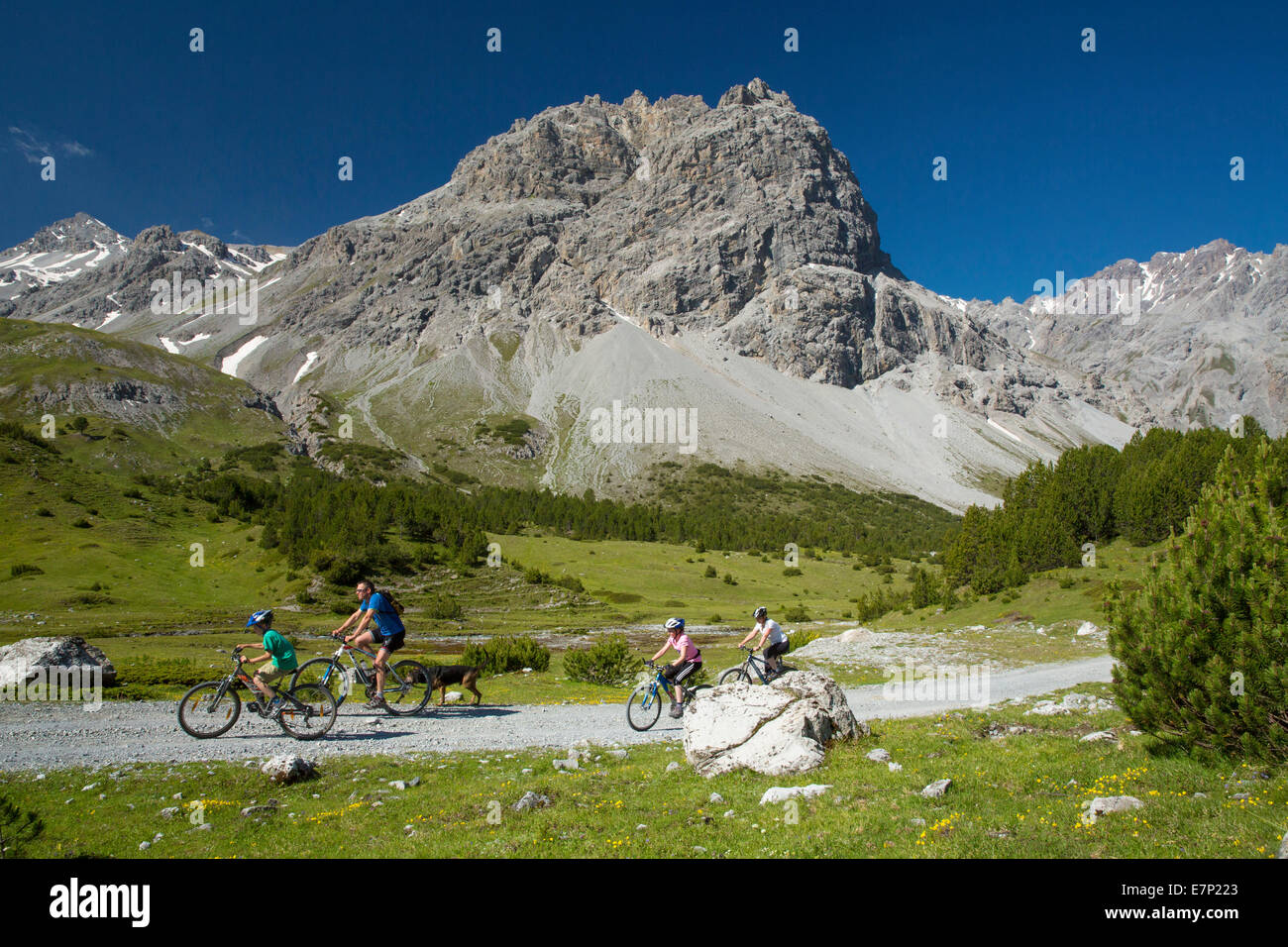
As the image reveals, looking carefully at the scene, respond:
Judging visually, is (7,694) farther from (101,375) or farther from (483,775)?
(101,375)

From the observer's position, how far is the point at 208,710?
13781mm

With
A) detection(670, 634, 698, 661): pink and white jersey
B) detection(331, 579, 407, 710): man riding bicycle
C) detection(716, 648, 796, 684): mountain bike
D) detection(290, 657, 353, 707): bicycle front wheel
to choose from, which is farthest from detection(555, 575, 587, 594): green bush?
detection(331, 579, 407, 710): man riding bicycle

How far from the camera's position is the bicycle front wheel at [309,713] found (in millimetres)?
13906

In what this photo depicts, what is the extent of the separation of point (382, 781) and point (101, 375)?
194m

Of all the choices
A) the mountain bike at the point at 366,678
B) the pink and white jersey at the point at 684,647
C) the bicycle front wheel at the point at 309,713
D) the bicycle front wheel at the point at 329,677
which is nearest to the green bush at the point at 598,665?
the mountain bike at the point at 366,678

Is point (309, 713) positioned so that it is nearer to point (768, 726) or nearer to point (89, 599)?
point (768, 726)

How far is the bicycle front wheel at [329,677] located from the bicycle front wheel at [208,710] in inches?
55.5

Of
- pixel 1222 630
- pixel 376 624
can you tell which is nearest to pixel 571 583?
pixel 376 624

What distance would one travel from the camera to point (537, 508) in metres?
130

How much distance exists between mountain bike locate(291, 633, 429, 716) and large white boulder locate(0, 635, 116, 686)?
8.96 m

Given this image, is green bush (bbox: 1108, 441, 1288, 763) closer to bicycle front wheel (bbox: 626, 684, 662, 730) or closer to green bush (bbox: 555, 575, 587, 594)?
bicycle front wheel (bbox: 626, 684, 662, 730)

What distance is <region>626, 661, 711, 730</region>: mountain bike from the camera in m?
16.3

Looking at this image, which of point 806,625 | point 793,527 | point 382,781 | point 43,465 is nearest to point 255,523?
point 43,465

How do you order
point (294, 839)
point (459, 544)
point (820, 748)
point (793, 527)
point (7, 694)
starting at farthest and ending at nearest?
point (793, 527), point (459, 544), point (7, 694), point (820, 748), point (294, 839)
